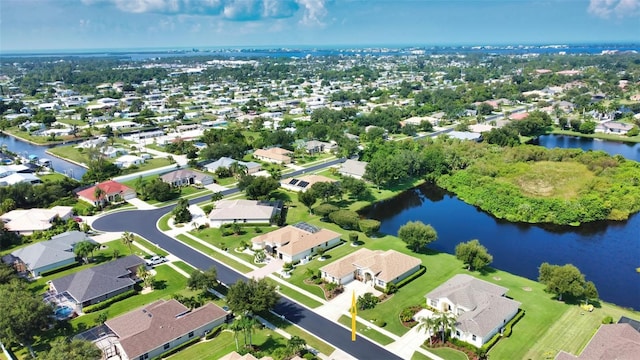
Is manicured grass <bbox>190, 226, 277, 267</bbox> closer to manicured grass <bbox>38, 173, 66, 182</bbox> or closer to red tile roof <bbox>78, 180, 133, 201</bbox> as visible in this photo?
red tile roof <bbox>78, 180, 133, 201</bbox>

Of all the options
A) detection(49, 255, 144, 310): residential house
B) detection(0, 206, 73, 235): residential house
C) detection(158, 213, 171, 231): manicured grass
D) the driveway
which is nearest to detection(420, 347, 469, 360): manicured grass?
the driveway


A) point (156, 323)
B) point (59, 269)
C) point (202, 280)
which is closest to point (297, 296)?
point (202, 280)

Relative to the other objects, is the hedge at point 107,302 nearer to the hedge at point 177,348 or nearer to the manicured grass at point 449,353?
the hedge at point 177,348

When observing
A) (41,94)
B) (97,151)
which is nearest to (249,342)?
(97,151)

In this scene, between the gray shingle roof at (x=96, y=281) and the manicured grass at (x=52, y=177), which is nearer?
the gray shingle roof at (x=96, y=281)

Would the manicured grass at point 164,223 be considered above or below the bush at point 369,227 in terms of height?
below

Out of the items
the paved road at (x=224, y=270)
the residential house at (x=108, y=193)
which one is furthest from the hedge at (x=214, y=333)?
the residential house at (x=108, y=193)

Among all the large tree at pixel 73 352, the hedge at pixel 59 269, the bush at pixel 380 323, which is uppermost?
the large tree at pixel 73 352
